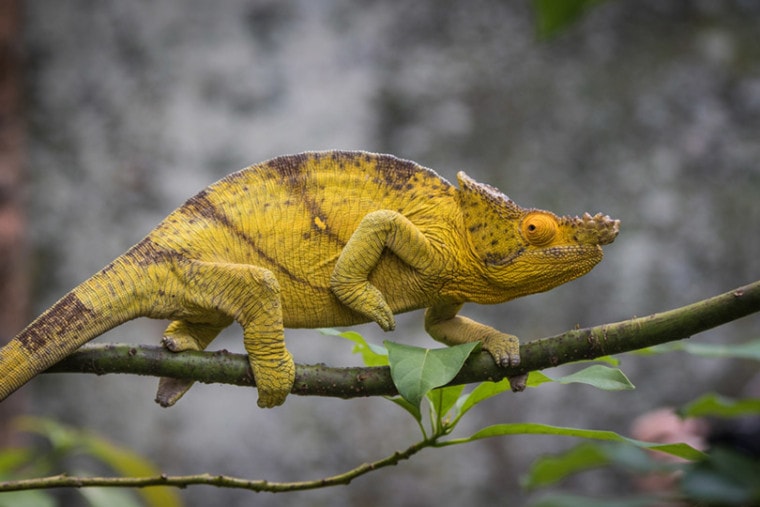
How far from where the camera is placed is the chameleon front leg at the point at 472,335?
1.54m

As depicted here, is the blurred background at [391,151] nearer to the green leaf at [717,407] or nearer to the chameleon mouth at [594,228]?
the green leaf at [717,407]

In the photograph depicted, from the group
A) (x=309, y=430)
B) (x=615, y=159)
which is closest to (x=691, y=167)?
(x=615, y=159)

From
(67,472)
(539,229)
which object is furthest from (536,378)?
(67,472)

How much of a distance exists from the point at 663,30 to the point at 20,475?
12.9 ft

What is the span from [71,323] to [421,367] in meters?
0.66

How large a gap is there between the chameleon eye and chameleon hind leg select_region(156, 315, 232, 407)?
0.66 meters

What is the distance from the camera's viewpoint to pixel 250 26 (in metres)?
4.64

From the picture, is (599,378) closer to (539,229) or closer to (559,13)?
(539,229)

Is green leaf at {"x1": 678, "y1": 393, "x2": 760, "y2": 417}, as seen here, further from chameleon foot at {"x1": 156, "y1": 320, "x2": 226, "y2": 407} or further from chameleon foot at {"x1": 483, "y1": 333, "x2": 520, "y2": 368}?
chameleon foot at {"x1": 156, "y1": 320, "x2": 226, "y2": 407}

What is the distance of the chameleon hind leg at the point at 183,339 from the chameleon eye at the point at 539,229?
0.66m

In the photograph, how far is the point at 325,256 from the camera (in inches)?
64.5

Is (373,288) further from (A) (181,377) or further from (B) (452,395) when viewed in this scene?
(A) (181,377)

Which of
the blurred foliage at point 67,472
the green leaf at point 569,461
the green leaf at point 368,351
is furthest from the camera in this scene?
the blurred foliage at point 67,472

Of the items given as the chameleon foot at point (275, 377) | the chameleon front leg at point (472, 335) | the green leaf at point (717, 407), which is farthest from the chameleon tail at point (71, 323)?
the green leaf at point (717, 407)
